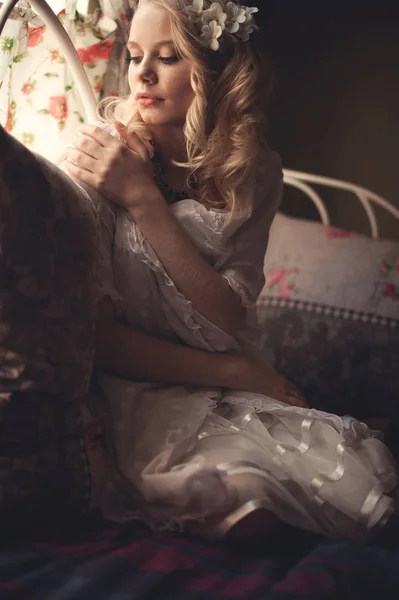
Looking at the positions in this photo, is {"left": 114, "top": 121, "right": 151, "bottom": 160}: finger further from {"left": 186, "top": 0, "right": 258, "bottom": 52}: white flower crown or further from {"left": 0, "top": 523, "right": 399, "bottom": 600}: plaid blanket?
{"left": 0, "top": 523, "right": 399, "bottom": 600}: plaid blanket

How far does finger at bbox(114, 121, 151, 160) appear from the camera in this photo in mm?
1214

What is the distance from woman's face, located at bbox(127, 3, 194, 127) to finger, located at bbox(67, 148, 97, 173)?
0.52 ft

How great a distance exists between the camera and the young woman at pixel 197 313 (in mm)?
1045

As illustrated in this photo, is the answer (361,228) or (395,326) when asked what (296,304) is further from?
(361,228)

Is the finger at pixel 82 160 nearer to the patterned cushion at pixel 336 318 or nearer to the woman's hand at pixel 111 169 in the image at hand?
the woman's hand at pixel 111 169

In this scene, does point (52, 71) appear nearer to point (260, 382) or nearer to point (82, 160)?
point (82, 160)

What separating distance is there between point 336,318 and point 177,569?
3.25 ft

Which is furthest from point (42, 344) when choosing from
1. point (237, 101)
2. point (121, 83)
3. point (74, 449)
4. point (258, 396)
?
point (121, 83)

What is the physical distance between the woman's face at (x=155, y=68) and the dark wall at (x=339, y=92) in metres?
1.24

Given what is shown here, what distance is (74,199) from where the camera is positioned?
0.98m

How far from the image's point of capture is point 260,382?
1.28 metres

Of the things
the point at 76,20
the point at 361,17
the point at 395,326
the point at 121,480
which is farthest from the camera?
the point at 361,17

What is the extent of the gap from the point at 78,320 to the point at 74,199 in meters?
0.16

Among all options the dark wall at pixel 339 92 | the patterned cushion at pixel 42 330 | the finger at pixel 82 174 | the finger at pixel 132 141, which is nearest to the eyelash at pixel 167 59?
the finger at pixel 132 141
